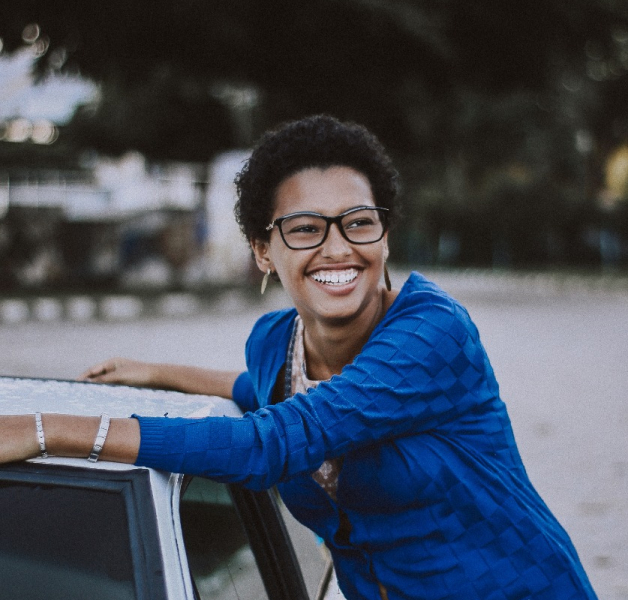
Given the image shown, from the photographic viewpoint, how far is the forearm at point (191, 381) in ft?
7.78

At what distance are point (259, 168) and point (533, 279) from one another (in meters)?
27.1

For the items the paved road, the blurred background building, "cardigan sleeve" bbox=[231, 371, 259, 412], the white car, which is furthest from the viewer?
the blurred background building

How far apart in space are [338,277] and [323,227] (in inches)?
4.5

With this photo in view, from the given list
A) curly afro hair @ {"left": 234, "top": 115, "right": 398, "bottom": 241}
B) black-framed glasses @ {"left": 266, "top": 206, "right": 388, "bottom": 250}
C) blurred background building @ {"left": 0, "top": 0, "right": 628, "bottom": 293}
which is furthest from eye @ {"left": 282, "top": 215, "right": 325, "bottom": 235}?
blurred background building @ {"left": 0, "top": 0, "right": 628, "bottom": 293}

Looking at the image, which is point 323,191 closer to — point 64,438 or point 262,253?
point 262,253

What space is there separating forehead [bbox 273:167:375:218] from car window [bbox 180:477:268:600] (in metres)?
0.63

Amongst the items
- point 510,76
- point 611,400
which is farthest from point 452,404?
point 510,76

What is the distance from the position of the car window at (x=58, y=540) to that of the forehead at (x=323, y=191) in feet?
2.61

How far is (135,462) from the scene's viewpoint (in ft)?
4.68

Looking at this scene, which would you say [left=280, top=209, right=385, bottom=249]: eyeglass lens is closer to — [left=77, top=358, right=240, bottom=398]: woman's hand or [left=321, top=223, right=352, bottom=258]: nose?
[left=321, top=223, right=352, bottom=258]: nose

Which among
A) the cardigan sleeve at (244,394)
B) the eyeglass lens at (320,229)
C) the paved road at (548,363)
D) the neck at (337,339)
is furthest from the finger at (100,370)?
the paved road at (548,363)

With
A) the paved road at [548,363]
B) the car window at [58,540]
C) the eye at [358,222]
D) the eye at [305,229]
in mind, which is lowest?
the paved road at [548,363]

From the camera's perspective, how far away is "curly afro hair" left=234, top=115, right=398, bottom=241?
1.93 m

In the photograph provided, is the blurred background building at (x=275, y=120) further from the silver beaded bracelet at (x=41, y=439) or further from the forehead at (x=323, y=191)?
the silver beaded bracelet at (x=41, y=439)
